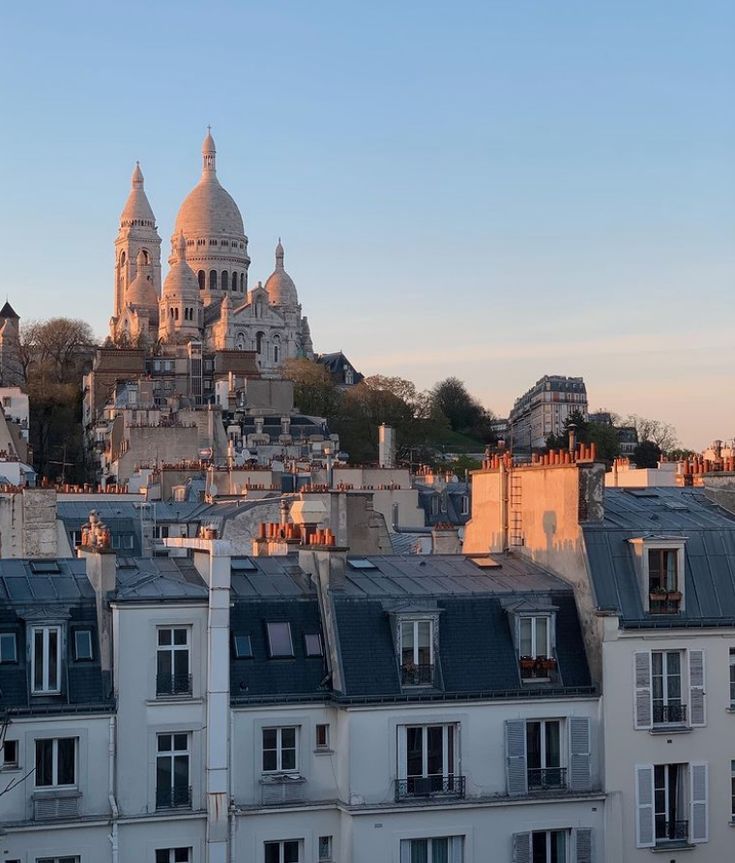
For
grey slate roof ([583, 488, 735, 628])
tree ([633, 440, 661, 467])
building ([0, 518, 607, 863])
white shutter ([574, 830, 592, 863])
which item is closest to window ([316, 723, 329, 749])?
building ([0, 518, 607, 863])

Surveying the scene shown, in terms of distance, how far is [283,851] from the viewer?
896 inches

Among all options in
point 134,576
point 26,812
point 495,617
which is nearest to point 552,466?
point 495,617

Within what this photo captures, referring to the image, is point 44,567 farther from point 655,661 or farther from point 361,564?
point 655,661

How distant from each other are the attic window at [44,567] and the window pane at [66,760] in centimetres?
257

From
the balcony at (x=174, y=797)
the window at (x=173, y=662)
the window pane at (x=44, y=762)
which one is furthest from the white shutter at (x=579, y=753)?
the window pane at (x=44, y=762)

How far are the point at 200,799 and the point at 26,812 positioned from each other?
2325 millimetres

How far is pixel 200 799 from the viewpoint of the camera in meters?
22.4

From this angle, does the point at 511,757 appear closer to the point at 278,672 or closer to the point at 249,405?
the point at 278,672

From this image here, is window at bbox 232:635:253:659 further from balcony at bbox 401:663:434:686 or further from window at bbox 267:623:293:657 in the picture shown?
balcony at bbox 401:663:434:686

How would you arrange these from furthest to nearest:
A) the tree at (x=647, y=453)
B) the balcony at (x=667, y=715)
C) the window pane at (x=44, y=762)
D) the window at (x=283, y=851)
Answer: the tree at (x=647, y=453), the balcony at (x=667, y=715), the window at (x=283, y=851), the window pane at (x=44, y=762)

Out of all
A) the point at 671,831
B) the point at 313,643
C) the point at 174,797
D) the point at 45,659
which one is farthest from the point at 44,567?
the point at 671,831

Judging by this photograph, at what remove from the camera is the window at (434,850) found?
23000 mm

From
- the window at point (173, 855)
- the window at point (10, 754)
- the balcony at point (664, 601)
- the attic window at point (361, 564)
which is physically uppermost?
the attic window at point (361, 564)

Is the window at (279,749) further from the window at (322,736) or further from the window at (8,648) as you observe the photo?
the window at (8,648)
